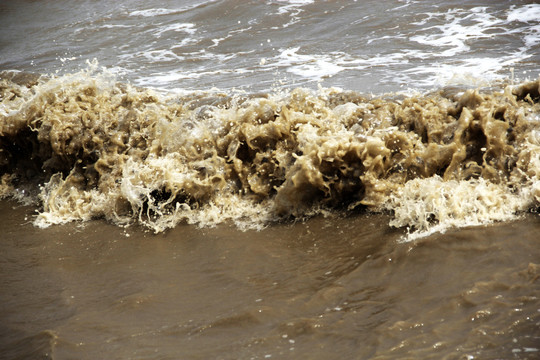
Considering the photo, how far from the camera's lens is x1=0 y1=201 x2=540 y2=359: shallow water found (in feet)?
10.1

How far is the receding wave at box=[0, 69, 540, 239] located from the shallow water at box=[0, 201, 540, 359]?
0.32 meters

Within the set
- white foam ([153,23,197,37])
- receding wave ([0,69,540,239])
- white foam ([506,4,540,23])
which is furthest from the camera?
white foam ([153,23,197,37])

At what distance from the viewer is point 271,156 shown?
18.2 ft

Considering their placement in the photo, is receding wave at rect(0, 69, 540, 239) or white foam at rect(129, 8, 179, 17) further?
white foam at rect(129, 8, 179, 17)

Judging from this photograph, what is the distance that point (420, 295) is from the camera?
11.2 ft

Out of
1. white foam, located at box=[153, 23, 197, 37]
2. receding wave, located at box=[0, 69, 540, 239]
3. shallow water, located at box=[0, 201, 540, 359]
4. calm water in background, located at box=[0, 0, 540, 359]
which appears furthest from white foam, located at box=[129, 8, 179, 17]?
shallow water, located at box=[0, 201, 540, 359]

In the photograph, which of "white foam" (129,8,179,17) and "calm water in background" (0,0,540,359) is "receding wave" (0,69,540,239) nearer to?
"calm water in background" (0,0,540,359)

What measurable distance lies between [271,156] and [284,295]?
2075 millimetres

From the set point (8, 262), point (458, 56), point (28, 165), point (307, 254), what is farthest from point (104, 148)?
point (458, 56)

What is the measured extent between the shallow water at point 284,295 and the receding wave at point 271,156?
0.32 metres

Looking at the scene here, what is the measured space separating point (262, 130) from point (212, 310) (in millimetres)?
2370

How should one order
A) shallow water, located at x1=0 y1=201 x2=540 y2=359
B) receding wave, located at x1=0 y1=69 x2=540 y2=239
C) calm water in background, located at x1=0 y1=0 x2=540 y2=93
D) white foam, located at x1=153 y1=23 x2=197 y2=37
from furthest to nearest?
white foam, located at x1=153 y1=23 x2=197 y2=37 < calm water in background, located at x1=0 y1=0 x2=540 y2=93 < receding wave, located at x1=0 y1=69 x2=540 y2=239 < shallow water, located at x1=0 y1=201 x2=540 y2=359

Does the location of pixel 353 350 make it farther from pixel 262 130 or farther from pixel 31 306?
pixel 262 130

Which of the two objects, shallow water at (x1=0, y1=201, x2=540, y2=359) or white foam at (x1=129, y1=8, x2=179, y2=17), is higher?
white foam at (x1=129, y1=8, x2=179, y2=17)
